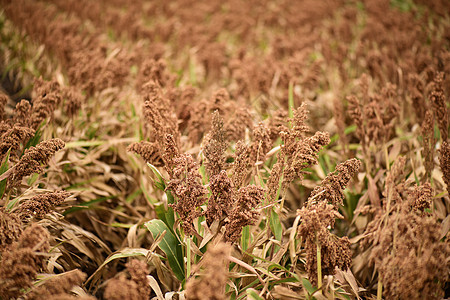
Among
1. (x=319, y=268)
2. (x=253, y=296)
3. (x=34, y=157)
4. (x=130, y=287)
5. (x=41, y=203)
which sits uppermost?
(x=34, y=157)

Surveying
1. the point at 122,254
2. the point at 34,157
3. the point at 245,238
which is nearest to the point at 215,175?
the point at 245,238

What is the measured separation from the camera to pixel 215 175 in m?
1.60

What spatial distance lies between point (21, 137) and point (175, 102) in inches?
47.9

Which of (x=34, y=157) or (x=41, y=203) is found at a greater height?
(x=34, y=157)

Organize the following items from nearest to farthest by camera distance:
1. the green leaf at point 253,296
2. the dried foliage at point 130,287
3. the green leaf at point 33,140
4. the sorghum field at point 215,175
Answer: the dried foliage at point 130,287 → the sorghum field at point 215,175 → the green leaf at point 253,296 → the green leaf at point 33,140

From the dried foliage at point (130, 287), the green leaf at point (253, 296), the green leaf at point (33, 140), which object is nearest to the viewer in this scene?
the dried foliage at point (130, 287)

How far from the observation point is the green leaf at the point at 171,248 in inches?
71.2

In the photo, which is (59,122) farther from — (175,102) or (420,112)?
(420,112)

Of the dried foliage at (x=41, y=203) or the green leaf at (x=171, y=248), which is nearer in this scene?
the dried foliage at (x=41, y=203)

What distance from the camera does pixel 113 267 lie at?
234cm

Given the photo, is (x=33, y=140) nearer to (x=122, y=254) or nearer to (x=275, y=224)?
(x=122, y=254)

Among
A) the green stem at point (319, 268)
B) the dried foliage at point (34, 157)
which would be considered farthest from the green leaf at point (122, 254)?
the green stem at point (319, 268)

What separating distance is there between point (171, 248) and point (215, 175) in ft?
1.63

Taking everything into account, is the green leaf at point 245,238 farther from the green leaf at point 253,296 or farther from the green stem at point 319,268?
the green stem at point 319,268
